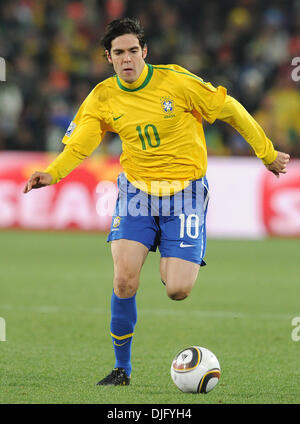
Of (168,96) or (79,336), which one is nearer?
(168,96)

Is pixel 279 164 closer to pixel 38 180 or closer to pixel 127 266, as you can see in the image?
pixel 127 266

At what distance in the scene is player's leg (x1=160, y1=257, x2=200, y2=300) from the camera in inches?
213

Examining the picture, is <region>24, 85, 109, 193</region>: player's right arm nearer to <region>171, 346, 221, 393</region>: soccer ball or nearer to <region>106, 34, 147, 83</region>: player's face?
<region>106, 34, 147, 83</region>: player's face

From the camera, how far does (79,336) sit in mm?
6988

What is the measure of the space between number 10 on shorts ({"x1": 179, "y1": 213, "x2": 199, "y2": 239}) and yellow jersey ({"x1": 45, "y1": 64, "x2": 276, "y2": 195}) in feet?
0.66

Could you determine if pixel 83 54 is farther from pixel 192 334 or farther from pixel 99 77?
pixel 192 334

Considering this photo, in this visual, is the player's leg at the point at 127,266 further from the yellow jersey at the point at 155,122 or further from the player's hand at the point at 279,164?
the player's hand at the point at 279,164

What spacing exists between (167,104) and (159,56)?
1182 centimetres

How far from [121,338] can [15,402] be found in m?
0.92

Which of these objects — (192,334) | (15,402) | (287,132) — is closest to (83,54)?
(287,132)

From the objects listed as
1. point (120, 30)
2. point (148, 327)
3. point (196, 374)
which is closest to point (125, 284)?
point (196, 374)

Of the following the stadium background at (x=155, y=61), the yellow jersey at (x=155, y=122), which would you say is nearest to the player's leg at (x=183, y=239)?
the yellow jersey at (x=155, y=122)

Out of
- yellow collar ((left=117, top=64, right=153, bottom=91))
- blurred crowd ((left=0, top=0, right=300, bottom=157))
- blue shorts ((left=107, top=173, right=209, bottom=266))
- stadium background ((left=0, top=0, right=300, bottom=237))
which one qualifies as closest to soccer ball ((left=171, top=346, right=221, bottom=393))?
blue shorts ((left=107, top=173, right=209, bottom=266))

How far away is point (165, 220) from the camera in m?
5.61
